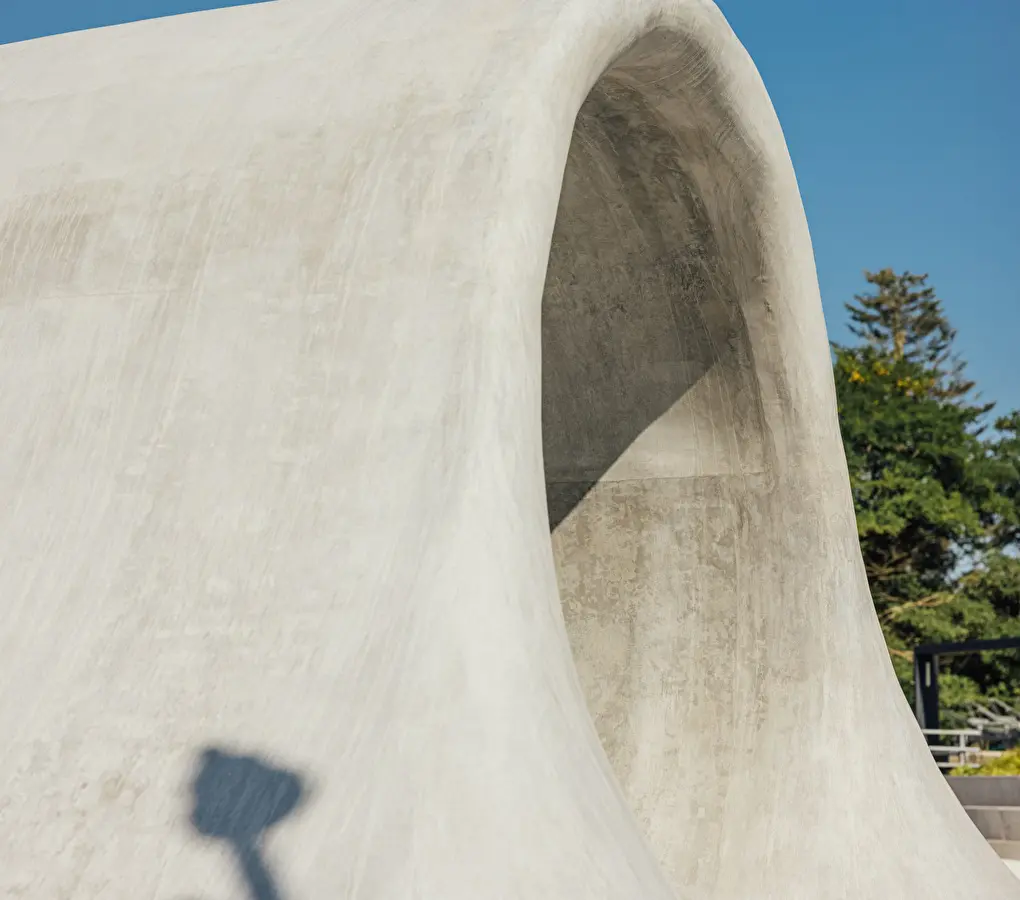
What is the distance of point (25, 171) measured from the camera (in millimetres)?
5953

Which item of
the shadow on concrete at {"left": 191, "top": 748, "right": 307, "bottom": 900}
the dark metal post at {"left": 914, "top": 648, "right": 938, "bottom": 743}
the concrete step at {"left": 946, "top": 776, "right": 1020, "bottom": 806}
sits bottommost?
the shadow on concrete at {"left": 191, "top": 748, "right": 307, "bottom": 900}

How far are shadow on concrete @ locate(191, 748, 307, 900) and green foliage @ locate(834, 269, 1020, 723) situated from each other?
29.2 metres

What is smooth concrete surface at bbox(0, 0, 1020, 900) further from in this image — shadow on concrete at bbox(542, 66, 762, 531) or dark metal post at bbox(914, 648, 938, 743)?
dark metal post at bbox(914, 648, 938, 743)

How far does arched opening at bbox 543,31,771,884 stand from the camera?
8.53 meters

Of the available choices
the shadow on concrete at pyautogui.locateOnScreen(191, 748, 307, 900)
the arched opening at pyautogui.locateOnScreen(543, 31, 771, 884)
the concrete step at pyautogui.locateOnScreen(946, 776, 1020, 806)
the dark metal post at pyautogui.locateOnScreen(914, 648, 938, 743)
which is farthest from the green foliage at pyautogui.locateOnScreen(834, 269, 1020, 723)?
the shadow on concrete at pyautogui.locateOnScreen(191, 748, 307, 900)

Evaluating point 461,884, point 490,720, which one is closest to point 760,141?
point 490,720

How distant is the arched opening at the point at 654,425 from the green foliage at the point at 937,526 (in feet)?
77.9

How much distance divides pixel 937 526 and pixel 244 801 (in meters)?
31.6

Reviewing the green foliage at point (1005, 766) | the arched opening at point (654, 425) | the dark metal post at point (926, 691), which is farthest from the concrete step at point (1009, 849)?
the dark metal post at point (926, 691)

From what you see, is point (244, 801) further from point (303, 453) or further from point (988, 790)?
point (988, 790)

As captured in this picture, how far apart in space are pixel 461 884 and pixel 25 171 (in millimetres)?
3713

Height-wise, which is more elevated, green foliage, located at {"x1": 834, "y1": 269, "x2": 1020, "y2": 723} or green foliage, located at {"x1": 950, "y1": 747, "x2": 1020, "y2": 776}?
green foliage, located at {"x1": 834, "y1": 269, "x2": 1020, "y2": 723}

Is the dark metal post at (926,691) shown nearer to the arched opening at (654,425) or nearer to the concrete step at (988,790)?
the concrete step at (988,790)

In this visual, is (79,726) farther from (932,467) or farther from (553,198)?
(932,467)
